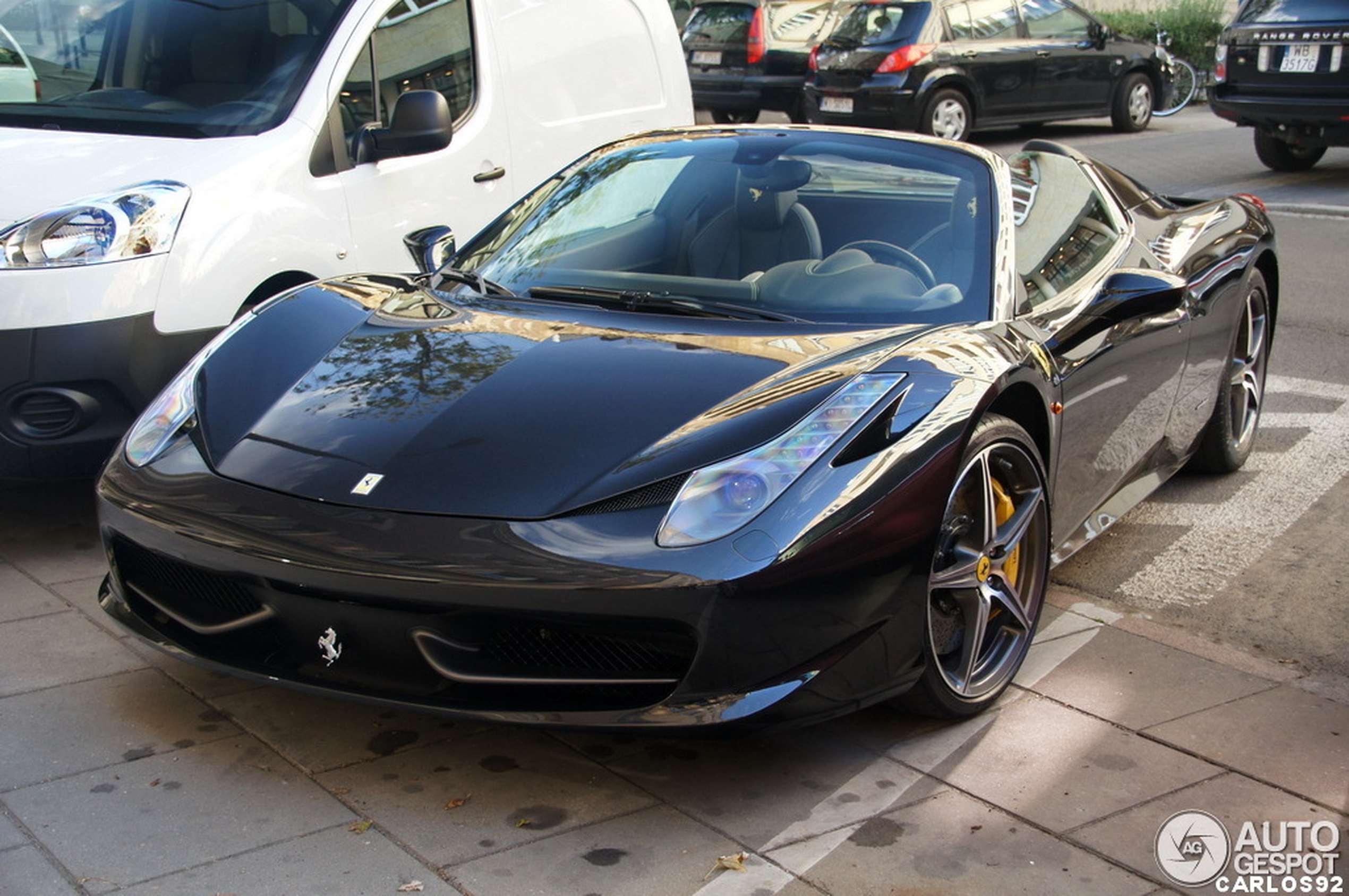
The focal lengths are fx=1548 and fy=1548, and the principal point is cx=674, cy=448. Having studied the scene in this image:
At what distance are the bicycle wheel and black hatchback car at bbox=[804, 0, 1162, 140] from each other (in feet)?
3.14

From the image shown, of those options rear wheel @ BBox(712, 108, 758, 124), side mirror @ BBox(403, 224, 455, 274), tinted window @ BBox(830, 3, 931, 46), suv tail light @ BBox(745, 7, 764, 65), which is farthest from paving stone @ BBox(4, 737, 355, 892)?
rear wheel @ BBox(712, 108, 758, 124)

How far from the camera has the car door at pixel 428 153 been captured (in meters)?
5.54

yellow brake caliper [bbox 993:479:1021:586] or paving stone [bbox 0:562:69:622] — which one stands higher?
yellow brake caliper [bbox 993:479:1021:586]

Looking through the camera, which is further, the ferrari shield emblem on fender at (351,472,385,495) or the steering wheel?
the steering wheel

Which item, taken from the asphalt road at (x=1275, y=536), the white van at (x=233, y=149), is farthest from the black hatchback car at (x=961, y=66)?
the white van at (x=233, y=149)

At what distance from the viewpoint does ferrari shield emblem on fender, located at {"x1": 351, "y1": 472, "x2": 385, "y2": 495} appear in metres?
3.17

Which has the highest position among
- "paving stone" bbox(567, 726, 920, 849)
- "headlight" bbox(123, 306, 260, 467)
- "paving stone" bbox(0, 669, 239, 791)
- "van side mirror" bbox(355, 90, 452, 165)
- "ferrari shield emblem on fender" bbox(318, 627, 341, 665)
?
"van side mirror" bbox(355, 90, 452, 165)

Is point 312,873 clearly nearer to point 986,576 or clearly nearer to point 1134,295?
point 986,576

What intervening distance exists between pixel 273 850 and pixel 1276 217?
10021 mm

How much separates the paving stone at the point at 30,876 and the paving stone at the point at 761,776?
1104 millimetres

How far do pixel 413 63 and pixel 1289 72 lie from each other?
8994 mm

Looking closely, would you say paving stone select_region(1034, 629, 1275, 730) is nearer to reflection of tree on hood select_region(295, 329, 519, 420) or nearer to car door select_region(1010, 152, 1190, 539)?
car door select_region(1010, 152, 1190, 539)

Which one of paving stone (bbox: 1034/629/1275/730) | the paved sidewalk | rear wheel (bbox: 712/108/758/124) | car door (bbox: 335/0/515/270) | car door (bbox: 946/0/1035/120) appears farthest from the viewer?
rear wheel (bbox: 712/108/758/124)

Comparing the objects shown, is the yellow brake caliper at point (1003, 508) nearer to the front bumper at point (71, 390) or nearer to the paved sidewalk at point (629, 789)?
the paved sidewalk at point (629, 789)
